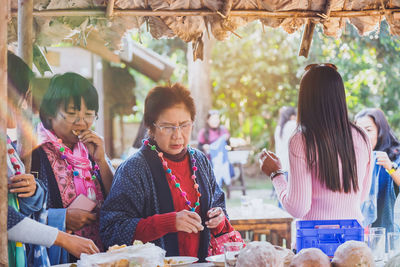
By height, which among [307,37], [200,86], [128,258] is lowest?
[128,258]

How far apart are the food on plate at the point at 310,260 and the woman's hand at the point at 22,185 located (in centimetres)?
120

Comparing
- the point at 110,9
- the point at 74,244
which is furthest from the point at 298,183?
the point at 110,9

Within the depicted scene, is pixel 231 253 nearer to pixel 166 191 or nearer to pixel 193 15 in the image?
pixel 166 191

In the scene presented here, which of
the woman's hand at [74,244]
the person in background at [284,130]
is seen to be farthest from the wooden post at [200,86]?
the woman's hand at [74,244]

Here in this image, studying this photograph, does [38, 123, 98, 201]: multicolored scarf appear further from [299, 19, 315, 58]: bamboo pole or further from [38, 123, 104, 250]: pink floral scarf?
[299, 19, 315, 58]: bamboo pole

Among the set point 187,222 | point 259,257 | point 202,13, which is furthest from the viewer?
point 202,13

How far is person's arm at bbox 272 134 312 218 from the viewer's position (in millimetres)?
2697

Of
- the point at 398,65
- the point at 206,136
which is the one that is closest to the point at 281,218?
the point at 206,136

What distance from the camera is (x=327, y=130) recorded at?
2.75 meters

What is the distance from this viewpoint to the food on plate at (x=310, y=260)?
1.84 metres

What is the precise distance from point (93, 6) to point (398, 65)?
38.8 feet

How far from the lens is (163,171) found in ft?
9.77

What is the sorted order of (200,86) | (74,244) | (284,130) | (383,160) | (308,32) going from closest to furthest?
(74,244), (308,32), (383,160), (284,130), (200,86)

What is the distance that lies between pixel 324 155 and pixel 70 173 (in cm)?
138
